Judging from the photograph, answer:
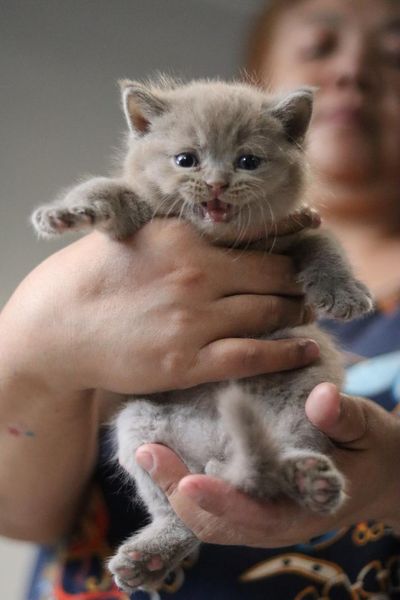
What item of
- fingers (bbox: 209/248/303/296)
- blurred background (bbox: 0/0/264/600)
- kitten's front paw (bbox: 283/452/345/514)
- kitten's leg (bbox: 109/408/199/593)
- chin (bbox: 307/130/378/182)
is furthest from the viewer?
blurred background (bbox: 0/0/264/600)

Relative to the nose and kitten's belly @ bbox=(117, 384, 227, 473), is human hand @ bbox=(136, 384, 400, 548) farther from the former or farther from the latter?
the nose

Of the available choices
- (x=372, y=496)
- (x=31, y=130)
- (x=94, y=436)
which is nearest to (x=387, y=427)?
(x=372, y=496)

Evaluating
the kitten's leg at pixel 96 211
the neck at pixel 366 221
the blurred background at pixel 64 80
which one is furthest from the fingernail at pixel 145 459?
the blurred background at pixel 64 80

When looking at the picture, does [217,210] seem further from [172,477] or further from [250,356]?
[172,477]

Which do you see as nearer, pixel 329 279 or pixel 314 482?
pixel 314 482

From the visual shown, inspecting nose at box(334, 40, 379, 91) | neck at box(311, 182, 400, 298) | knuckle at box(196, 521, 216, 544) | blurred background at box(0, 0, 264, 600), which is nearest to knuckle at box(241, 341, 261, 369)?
knuckle at box(196, 521, 216, 544)

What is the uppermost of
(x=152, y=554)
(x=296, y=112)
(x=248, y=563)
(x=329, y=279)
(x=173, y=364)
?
(x=296, y=112)

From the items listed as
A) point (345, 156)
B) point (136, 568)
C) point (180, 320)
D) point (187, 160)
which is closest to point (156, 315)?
point (180, 320)
